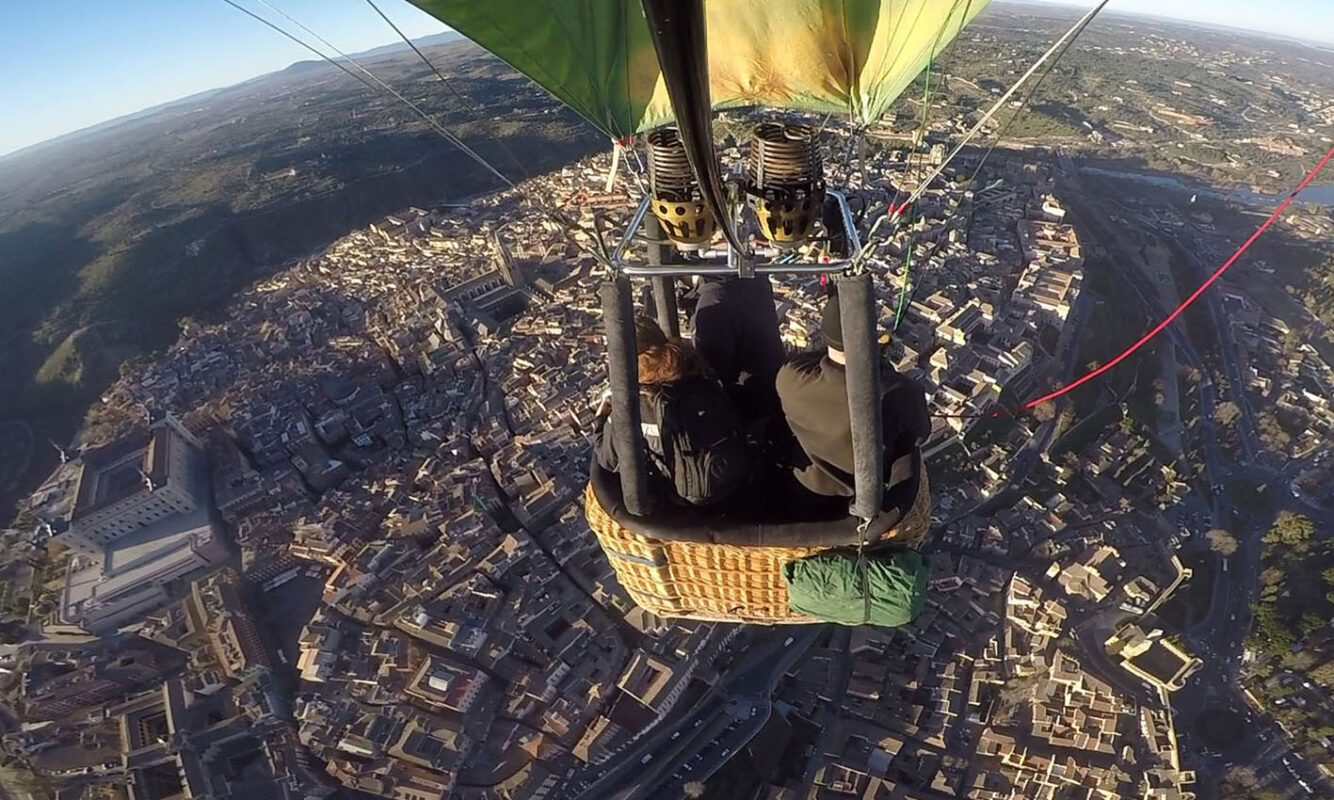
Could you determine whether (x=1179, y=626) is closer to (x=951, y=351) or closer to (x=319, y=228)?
(x=951, y=351)

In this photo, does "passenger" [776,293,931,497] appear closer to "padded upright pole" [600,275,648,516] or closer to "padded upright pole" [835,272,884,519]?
"padded upright pole" [835,272,884,519]

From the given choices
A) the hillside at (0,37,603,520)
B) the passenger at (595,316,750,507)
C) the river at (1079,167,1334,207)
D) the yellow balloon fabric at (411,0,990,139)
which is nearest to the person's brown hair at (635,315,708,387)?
the passenger at (595,316,750,507)

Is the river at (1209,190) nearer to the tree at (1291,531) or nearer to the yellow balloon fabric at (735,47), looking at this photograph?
the tree at (1291,531)

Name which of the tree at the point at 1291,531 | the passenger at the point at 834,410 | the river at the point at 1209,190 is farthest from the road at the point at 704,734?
the river at the point at 1209,190

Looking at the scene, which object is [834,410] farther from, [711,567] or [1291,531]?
[1291,531]

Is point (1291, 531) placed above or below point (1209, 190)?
below

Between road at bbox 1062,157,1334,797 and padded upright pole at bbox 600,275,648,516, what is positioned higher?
padded upright pole at bbox 600,275,648,516

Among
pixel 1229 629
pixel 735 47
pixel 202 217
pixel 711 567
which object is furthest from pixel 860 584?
pixel 202 217

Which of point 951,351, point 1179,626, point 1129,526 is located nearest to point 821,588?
point 1179,626
